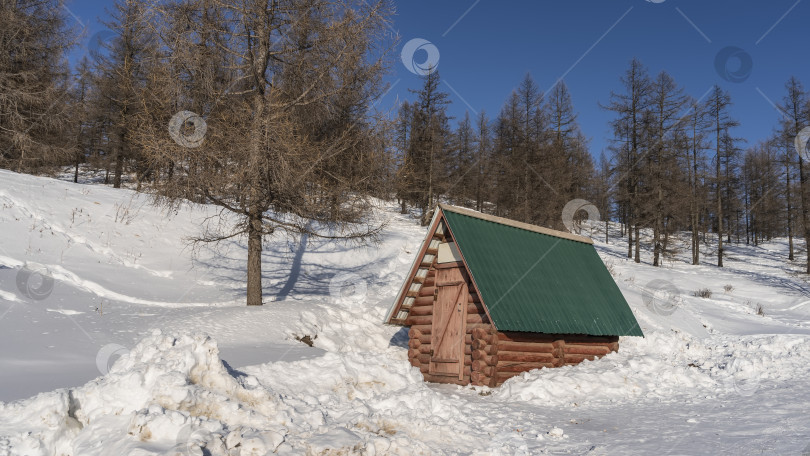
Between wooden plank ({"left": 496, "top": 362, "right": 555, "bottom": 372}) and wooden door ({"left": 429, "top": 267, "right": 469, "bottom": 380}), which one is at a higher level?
wooden door ({"left": 429, "top": 267, "right": 469, "bottom": 380})

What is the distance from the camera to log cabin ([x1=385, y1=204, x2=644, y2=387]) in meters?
11.6

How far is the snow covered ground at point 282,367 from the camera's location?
5.54 metres
